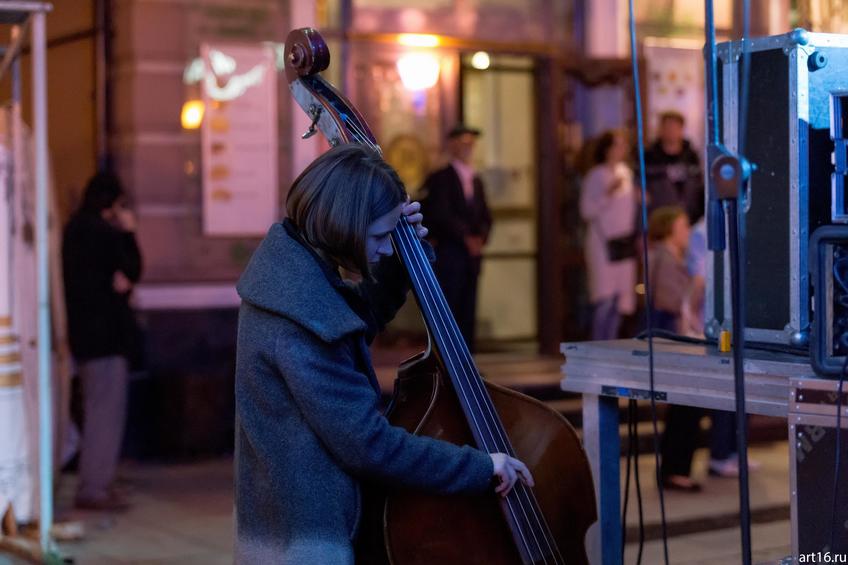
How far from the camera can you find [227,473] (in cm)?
810

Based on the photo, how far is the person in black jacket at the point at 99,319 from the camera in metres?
6.99

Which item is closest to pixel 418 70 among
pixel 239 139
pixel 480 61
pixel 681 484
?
pixel 480 61

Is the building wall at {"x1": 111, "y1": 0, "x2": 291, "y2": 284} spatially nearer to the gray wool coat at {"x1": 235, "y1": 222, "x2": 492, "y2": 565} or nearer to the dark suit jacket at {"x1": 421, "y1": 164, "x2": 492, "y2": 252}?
the dark suit jacket at {"x1": 421, "y1": 164, "x2": 492, "y2": 252}

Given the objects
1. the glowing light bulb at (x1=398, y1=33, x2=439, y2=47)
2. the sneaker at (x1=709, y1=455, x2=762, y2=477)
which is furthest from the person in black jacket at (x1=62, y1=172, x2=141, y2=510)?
the sneaker at (x1=709, y1=455, x2=762, y2=477)

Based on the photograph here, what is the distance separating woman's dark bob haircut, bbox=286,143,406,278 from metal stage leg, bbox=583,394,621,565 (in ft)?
4.05

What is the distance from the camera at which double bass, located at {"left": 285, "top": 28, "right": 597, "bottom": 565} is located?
2.86m

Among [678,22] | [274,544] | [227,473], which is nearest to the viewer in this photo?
[274,544]

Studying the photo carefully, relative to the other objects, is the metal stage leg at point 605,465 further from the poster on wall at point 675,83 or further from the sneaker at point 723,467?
the poster on wall at point 675,83

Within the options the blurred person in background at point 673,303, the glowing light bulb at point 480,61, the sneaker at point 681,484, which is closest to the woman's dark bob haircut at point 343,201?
the blurred person in background at point 673,303

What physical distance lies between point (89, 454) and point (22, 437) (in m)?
1.01

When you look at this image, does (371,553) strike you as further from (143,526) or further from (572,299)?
(572,299)

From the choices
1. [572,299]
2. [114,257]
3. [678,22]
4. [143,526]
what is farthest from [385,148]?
[143,526]

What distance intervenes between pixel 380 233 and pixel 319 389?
368 mm

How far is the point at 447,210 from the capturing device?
8922mm
